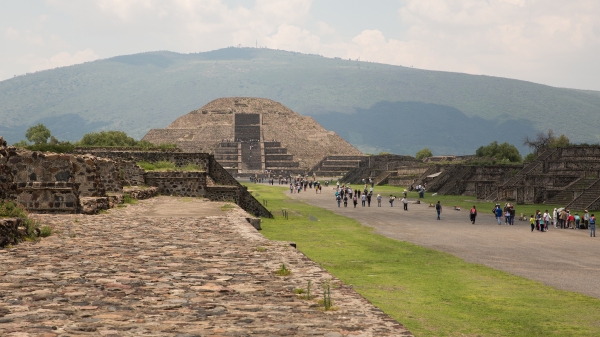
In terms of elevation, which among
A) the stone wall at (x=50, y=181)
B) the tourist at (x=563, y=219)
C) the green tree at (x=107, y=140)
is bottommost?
the tourist at (x=563, y=219)

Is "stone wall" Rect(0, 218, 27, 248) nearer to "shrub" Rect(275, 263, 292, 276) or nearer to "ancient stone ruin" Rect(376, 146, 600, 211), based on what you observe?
"shrub" Rect(275, 263, 292, 276)

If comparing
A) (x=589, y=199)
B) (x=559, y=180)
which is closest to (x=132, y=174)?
(x=589, y=199)

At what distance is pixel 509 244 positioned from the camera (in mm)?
29031

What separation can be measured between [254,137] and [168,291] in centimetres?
14336

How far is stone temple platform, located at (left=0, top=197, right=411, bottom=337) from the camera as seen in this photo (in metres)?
7.34

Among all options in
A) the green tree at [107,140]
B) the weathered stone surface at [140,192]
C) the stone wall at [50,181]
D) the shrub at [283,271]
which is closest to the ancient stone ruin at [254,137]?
the green tree at [107,140]

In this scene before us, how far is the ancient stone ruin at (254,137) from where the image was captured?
13562 centimetres

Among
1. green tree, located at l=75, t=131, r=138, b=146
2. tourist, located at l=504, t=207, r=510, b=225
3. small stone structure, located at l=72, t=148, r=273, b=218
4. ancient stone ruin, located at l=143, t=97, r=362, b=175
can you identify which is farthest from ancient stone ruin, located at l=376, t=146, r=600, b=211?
ancient stone ruin, located at l=143, t=97, r=362, b=175

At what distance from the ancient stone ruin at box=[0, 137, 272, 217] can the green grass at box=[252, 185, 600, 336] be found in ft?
24.0

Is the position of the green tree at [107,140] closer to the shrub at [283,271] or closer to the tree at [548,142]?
the tree at [548,142]

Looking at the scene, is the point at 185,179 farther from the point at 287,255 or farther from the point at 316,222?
the point at 287,255

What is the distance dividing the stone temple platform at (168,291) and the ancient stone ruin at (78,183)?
5.12 m

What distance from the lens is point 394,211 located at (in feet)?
168

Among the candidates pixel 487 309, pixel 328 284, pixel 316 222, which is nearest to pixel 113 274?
pixel 328 284
